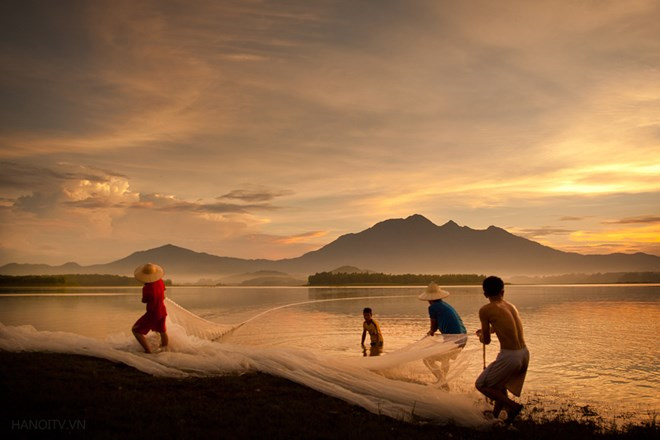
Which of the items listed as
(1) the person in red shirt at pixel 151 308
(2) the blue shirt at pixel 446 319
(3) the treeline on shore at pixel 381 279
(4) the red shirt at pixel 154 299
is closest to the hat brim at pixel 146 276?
(1) the person in red shirt at pixel 151 308

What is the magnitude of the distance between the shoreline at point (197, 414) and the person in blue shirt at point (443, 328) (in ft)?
6.76

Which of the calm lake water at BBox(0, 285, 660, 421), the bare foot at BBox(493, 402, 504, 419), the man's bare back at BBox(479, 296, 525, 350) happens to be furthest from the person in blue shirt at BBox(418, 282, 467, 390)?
the man's bare back at BBox(479, 296, 525, 350)

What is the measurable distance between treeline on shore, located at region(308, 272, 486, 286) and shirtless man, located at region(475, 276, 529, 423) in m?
103

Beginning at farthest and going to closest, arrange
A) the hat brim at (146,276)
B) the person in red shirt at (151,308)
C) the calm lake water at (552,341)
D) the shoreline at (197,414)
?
1. the hat brim at (146,276)
2. the person in red shirt at (151,308)
3. the calm lake water at (552,341)
4. the shoreline at (197,414)

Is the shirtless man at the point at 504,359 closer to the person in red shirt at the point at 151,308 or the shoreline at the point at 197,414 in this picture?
the shoreline at the point at 197,414

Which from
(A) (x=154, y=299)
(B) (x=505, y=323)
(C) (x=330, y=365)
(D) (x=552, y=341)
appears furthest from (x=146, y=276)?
(D) (x=552, y=341)

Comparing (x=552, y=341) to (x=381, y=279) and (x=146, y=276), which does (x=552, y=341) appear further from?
(x=381, y=279)

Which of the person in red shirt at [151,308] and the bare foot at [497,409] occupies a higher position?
the person in red shirt at [151,308]

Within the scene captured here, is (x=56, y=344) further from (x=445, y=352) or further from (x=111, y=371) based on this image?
(x=445, y=352)

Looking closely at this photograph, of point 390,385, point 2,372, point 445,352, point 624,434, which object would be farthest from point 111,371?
point 624,434

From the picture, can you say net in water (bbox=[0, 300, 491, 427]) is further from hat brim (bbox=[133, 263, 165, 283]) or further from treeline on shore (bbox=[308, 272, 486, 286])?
treeline on shore (bbox=[308, 272, 486, 286])

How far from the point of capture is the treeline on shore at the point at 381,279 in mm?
113938

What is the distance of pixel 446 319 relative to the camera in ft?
42.0

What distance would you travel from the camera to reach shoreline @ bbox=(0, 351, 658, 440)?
7828mm
